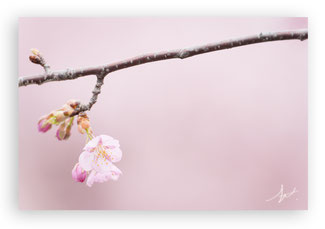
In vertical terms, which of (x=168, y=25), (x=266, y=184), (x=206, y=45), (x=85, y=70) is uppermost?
(x=168, y=25)

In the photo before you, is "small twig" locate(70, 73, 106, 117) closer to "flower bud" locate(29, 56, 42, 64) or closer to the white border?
"flower bud" locate(29, 56, 42, 64)

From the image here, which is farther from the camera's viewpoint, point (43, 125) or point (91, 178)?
point (91, 178)

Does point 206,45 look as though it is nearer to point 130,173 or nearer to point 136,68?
point 136,68

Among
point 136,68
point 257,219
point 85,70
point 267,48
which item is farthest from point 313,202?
point 85,70

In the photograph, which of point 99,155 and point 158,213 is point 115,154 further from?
point 158,213
